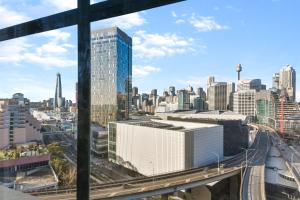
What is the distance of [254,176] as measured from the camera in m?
9.48

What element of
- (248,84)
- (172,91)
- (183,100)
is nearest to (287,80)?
(248,84)

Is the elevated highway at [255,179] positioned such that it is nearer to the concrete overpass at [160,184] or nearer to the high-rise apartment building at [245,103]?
the concrete overpass at [160,184]

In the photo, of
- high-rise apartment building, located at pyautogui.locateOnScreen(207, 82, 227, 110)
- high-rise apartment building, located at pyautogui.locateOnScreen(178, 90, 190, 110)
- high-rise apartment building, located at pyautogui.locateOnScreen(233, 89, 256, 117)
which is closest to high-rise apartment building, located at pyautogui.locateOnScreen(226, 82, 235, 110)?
high-rise apartment building, located at pyautogui.locateOnScreen(207, 82, 227, 110)

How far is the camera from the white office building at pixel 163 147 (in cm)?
998

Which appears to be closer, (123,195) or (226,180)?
(123,195)

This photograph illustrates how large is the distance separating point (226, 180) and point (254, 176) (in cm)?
97

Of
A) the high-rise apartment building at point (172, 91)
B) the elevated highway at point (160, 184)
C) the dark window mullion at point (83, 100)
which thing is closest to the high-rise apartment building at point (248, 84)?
the high-rise apartment building at point (172, 91)

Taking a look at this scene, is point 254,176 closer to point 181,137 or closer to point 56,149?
point 181,137

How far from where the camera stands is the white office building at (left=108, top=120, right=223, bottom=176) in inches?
393

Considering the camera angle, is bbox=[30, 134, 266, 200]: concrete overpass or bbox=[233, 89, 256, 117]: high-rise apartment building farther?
bbox=[233, 89, 256, 117]: high-rise apartment building

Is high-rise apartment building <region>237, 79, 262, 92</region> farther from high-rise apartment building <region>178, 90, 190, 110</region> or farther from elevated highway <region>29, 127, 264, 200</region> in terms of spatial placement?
elevated highway <region>29, 127, 264, 200</region>

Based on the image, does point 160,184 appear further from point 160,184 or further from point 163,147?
point 163,147

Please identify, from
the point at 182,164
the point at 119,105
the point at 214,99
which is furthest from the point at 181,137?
the point at 214,99

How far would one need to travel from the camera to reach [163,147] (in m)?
10.6
